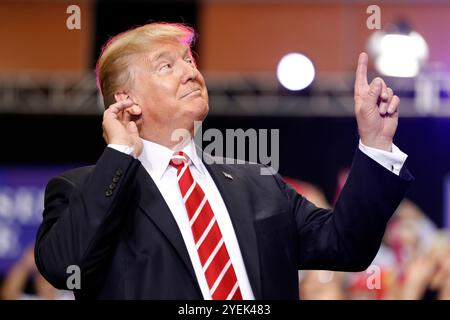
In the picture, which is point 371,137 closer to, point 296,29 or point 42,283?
point 42,283

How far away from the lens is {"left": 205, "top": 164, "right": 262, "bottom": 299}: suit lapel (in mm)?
2225

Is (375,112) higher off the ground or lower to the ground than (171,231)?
higher

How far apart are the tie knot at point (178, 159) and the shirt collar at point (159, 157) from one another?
1 cm

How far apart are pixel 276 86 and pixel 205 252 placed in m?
4.94

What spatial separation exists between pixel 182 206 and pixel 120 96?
17.8 inches

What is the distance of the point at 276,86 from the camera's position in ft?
23.1

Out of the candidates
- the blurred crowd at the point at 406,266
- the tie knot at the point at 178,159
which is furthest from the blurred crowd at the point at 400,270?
the tie knot at the point at 178,159

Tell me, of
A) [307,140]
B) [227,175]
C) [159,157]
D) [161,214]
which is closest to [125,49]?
[159,157]

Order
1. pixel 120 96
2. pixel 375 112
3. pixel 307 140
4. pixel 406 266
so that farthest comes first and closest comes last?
pixel 307 140 < pixel 406 266 < pixel 120 96 < pixel 375 112

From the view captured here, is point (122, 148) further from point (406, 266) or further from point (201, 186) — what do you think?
point (406, 266)

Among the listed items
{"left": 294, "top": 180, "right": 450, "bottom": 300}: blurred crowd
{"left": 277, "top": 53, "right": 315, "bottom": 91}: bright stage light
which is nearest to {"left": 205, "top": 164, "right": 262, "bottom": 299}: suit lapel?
{"left": 294, "top": 180, "right": 450, "bottom": 300}: blurred crowd

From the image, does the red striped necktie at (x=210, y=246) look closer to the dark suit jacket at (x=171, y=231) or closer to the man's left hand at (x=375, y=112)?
the dark suit jacket at (x=171, y=231)

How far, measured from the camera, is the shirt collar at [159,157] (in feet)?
7.84

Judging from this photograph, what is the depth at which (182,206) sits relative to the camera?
7.48 ft
